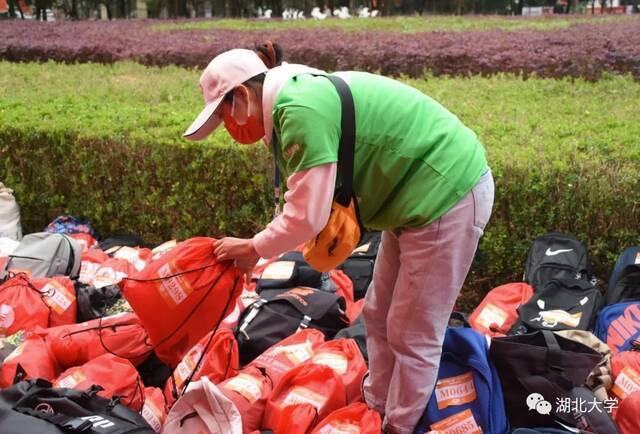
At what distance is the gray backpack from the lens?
14.6 feet


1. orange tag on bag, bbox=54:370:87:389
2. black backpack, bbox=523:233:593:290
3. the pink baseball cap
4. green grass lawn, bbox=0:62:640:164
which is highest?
the pink baseball cap

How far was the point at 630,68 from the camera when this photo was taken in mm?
7742

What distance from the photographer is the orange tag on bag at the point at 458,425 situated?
108 inches

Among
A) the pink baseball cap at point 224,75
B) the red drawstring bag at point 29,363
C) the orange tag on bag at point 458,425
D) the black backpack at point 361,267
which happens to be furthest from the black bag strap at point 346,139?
the black backpack at point 361,267

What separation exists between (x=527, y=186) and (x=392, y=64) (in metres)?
5.51

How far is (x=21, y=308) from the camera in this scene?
12.8 ft

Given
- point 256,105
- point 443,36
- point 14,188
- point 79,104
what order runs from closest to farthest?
point 256,105
point 14,188
point 79,104
point 443,36

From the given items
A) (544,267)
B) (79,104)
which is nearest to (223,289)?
(544,267)

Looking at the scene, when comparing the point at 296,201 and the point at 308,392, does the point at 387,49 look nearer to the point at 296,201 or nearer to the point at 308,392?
the point at 308,392

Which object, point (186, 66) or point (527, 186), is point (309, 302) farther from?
point (186, 66)

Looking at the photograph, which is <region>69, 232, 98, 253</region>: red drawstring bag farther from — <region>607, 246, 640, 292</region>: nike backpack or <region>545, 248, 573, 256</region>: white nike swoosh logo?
<region>607, 246, 640, 292</region>: nike backpack

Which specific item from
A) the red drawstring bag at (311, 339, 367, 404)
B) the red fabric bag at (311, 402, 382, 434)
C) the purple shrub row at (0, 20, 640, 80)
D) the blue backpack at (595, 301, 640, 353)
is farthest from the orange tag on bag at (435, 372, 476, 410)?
the purple shrub row at (0, 20, 640, 80)

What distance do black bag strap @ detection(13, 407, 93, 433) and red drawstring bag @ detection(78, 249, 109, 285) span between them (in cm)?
194

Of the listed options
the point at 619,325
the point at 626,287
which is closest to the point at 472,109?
the point at 626,287
